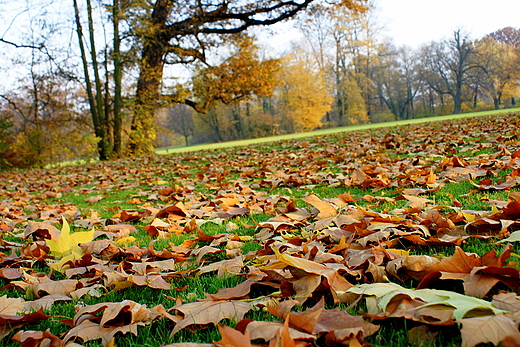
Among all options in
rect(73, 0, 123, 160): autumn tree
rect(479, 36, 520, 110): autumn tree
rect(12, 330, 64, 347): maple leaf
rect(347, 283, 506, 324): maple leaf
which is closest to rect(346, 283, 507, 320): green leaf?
rect(347, 283, 506, 324): maple leaf

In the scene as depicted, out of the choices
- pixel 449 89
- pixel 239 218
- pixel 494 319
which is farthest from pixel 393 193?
pixel 449 89

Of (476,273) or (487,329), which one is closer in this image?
(487,329)

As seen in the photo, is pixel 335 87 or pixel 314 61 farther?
pixel 335 87

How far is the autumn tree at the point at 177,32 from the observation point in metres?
15.2

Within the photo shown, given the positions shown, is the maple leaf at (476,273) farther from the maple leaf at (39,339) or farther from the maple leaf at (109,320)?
the maple leaf at (39,339)

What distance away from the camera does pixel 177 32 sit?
15.5 m

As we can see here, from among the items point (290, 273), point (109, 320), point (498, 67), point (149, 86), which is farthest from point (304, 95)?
point (109, 320)

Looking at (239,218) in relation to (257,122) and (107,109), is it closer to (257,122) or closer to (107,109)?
(107,109)

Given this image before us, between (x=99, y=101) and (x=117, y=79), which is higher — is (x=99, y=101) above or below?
below

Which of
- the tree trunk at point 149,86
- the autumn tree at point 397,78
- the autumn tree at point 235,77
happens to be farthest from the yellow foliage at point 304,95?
the tree trunk at point 149,86

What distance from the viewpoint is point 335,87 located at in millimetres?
50500

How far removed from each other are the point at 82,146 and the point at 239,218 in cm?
1373

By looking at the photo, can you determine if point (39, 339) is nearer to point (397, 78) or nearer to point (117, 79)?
point (117, 79)

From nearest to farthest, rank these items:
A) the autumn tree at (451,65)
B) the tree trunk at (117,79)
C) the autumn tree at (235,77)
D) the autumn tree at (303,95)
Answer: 1. the tree trunk at (117,79)
2. the autumn tree at (235,77)
3. the autumn tree at (303,95)
4. the autumn tree at (451,65)
